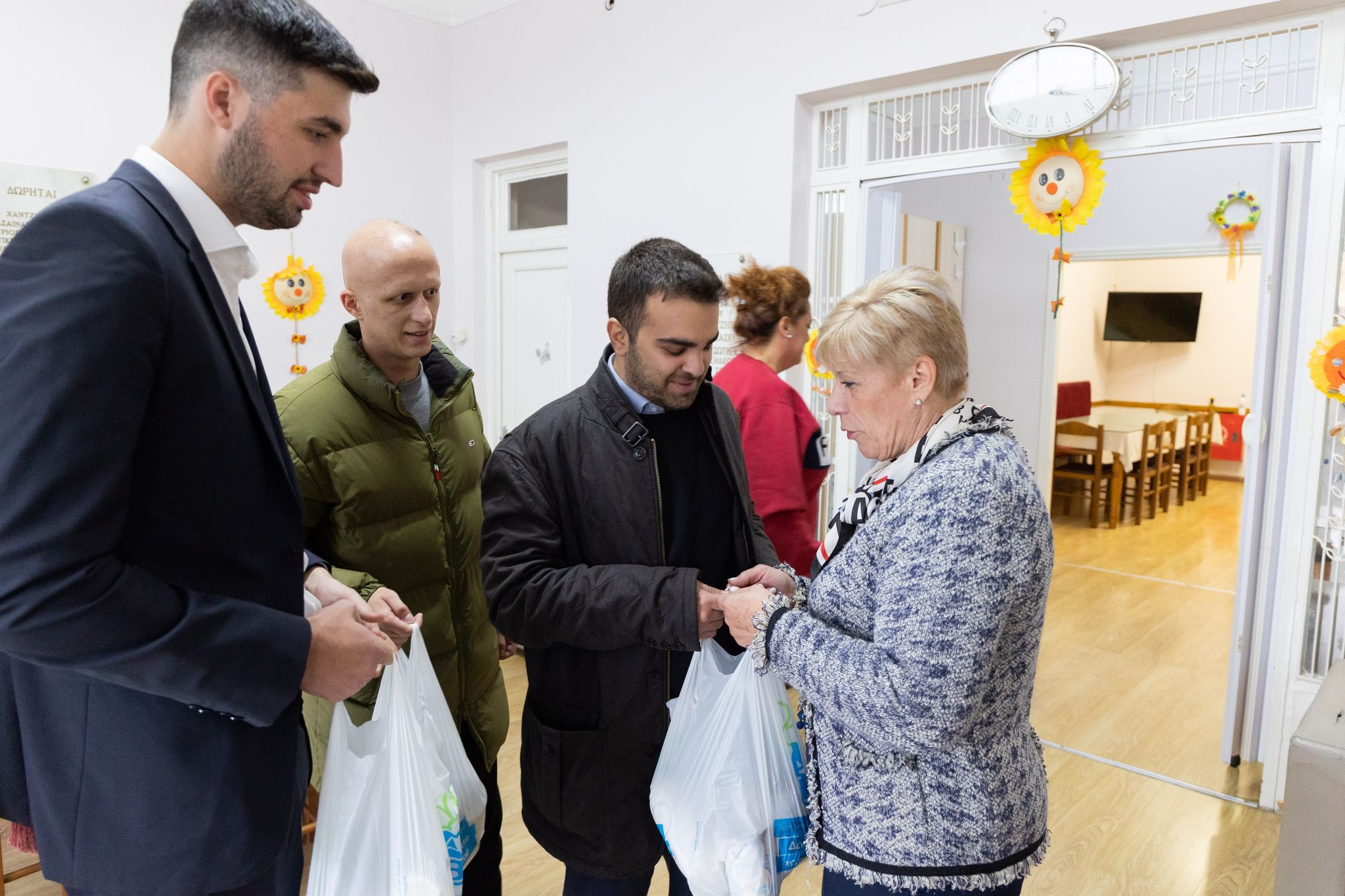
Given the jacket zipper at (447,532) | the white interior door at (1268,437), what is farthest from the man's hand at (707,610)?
the white interior door at (1268,437)

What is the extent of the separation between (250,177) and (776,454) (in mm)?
1637

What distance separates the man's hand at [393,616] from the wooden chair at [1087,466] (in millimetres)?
6833

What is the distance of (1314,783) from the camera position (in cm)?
192

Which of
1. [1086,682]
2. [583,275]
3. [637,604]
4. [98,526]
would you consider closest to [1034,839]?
[637,604]

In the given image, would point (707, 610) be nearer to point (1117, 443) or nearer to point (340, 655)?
point (340, 655)

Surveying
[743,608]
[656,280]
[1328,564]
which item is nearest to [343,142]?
[656,280]

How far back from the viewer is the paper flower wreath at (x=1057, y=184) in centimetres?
291

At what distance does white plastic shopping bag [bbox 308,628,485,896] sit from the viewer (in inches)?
47.7

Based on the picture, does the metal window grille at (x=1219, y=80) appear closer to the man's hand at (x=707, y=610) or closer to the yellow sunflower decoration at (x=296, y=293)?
the man's hand at (x=707, y=610)

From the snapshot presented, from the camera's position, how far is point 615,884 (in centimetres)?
150

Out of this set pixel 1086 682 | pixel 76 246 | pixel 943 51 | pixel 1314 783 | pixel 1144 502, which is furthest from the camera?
pixel 1144 502

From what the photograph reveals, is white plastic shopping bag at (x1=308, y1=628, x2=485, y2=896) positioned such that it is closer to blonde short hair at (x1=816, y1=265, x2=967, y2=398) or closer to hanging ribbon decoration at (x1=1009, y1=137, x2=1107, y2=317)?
blonde short hair at (x1=816, y1=265, x2=967, y2=398)

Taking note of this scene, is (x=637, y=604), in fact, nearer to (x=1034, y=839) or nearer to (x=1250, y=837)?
(x=1034, y=839)

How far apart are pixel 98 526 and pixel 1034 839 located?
1.16 m
